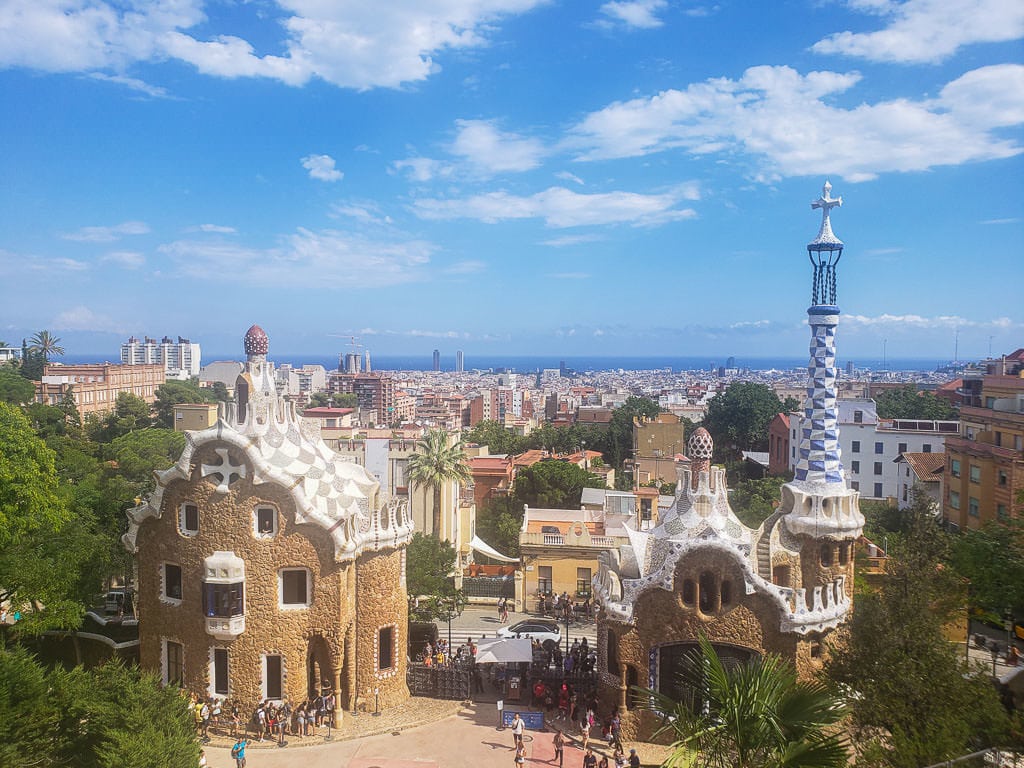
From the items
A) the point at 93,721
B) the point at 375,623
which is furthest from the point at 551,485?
the point at 93,721

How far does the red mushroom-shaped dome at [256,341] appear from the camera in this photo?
2914 cm

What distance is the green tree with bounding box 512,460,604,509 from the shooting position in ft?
199

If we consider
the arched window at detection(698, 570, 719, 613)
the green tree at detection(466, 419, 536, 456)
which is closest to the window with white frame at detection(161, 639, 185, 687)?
the arched window at detection(698, 570, 719, 613)

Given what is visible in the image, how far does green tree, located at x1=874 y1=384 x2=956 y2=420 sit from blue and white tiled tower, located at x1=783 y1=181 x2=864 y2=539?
7353 centimetres

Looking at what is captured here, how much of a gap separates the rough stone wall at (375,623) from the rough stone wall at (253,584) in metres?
1.13

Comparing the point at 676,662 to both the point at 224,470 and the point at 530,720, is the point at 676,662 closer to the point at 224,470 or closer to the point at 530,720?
the point at 530,720

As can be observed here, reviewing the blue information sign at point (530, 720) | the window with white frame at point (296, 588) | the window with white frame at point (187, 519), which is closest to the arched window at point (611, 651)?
the blue information sign at point (530, 720)

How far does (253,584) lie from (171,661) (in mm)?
4649

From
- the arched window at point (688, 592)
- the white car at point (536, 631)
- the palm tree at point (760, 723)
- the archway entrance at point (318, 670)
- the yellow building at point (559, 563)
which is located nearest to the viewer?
the palm tree at point (760, 723)

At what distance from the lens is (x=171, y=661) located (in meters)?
27.5

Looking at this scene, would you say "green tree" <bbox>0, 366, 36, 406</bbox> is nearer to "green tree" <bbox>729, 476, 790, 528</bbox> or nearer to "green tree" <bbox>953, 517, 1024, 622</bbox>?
"green tree" <bbox>729, 476, 790, 528</bbox>

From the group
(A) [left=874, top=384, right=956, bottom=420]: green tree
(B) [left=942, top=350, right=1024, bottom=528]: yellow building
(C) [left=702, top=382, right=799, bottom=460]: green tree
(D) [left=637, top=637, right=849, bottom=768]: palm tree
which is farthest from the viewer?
(C) [left=702, top=382, right=799, bottom=460]: green tree

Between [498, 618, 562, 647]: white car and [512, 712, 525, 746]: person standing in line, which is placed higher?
[512, 712, 525, 746]: person standing in line

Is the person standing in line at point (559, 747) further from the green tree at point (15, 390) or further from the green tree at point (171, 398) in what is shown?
the green tree at point (171, 398)
